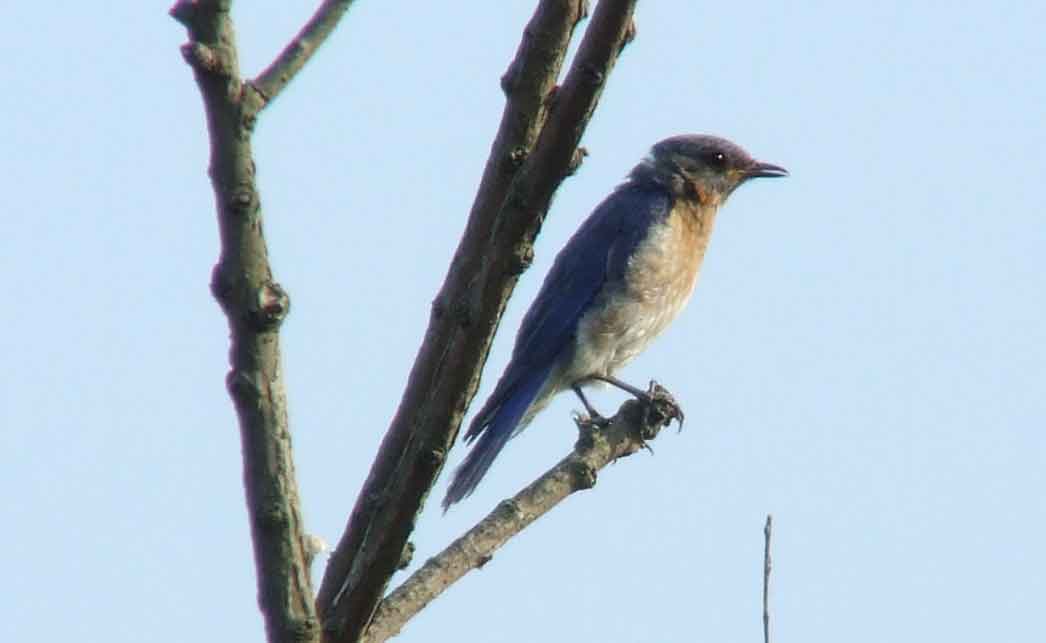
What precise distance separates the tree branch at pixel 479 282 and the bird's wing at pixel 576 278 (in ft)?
16.9

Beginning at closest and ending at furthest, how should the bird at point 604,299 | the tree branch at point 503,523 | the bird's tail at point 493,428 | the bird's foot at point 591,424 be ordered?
the tree branch at point 503,523
the bird's foot at point 591,424
the bird's tail at point 493,428
the bird at point 604,299

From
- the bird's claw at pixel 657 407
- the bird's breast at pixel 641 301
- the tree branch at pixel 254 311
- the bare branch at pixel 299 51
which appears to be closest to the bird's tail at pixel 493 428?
the bird's breast at pixel 641 301

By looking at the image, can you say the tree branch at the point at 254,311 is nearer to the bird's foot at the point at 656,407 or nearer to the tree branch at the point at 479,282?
the tree branch at the point at 479,282

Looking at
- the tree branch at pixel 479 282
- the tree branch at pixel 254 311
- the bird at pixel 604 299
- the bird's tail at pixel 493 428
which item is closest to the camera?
the tree branch at pixel 254 311

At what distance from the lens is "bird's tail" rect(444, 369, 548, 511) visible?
7.27 metres

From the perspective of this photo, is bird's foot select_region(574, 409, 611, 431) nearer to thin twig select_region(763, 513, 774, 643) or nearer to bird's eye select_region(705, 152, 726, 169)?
thin twig select_region(763, 513, 774, 643)

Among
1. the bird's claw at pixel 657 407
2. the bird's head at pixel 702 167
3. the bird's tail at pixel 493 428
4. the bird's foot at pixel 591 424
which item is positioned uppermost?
the bird's head at pixel 702 167

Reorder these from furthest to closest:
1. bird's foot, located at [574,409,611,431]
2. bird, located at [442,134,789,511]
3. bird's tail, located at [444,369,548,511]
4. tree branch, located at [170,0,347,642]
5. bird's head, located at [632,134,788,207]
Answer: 1. bird's head, located at [632,134,788,207]
2. bird, located at [442,134,789,511]
3. bird's tail, located at [444,369,548,511]
4. bird's foot, located at [574,409,611,431]
5. tree branch, located at [170,0,347,642]

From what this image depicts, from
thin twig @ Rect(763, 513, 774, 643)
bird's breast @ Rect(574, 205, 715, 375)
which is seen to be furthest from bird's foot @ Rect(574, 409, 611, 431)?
bird's breast @ Rect(574, 205, 715, 375)

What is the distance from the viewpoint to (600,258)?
345 inches

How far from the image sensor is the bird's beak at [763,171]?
9828mm

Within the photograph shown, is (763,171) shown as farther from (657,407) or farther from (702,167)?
(657,407)

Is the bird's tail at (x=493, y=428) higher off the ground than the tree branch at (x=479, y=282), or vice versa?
the bird's tail at (x=493, y=428)

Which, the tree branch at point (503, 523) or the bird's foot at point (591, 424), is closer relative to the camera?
the tree branch at point (503, 523)
